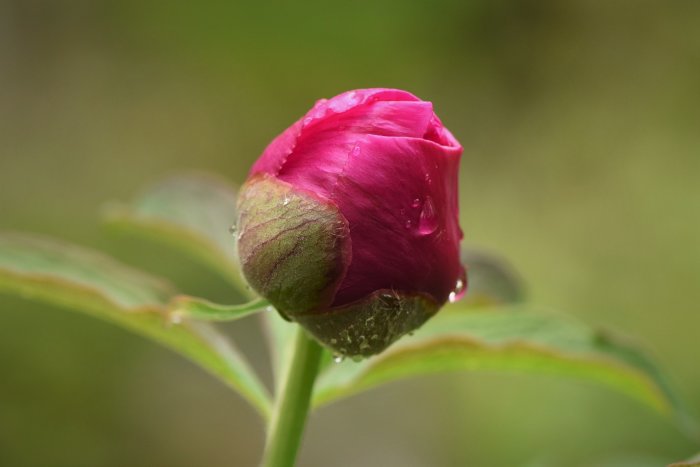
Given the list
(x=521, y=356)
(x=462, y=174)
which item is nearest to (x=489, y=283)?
(x=521, y=356)

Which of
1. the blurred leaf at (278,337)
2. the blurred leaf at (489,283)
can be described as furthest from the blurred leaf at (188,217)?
the blurred leaf at (489,283)

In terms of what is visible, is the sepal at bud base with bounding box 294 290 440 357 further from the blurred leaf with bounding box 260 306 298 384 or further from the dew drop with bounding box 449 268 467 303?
the blurred leaf with bounding box 260 306 298 384

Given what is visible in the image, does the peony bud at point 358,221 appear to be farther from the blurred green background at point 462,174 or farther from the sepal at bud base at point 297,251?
the blurred green background at point 462,174

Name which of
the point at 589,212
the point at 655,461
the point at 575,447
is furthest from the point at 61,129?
the point at 655,461

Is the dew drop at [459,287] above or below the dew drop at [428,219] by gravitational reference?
below

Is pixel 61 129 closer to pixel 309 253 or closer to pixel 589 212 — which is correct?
pixel 589 212

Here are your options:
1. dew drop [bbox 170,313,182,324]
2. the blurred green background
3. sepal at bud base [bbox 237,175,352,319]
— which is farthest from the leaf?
the blurred green background
